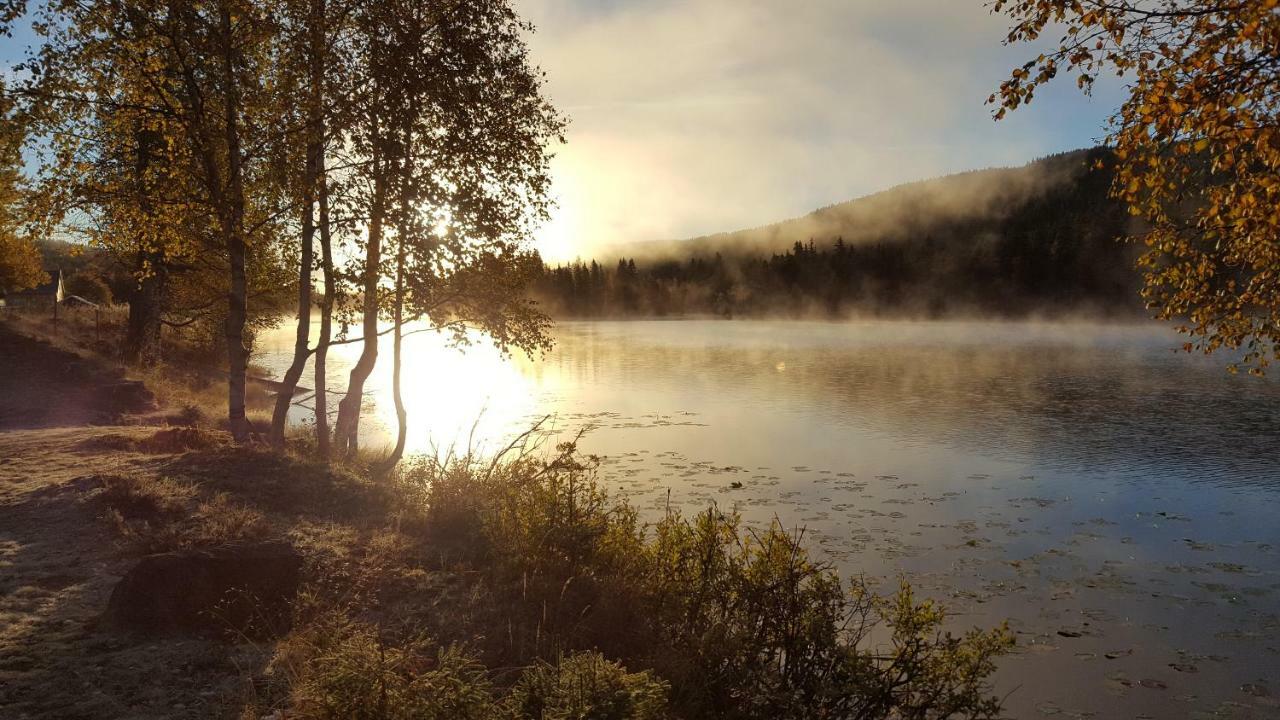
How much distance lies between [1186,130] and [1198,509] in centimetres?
1328

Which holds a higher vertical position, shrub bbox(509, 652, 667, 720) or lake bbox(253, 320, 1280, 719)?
shrub bbox(509, 652, 667, 720)

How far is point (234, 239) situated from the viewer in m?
16.2

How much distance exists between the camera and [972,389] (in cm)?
3872

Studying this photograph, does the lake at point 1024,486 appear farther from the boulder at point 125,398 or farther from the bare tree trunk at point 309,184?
the boulder at point 125,398

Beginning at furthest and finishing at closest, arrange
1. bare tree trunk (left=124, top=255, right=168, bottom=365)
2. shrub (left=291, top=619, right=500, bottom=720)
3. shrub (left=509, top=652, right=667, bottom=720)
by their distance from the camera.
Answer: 1. bare tree trunk (left=124, top=255, right=168, bottom=365)
2. shrub (left=509, top=652, right=667, bottom=720)
3. shrub (left=291, top=619, right=500, bottom=720)

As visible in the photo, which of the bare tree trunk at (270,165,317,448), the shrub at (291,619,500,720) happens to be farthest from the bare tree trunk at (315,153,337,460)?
the shrub at (291,619,500,720)

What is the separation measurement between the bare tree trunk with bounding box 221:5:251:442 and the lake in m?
5.21

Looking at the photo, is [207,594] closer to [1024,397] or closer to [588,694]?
[588,694]

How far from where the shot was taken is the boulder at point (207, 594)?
7945 mm

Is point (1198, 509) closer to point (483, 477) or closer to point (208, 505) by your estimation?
point (483, 477)

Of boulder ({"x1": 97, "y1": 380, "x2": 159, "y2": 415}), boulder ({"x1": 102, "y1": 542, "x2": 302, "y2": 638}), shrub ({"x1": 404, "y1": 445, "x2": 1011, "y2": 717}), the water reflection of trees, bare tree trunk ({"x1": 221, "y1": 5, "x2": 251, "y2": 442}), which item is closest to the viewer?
shrub ({"x1": 404, "y1": 445, "x2": 1011, "y2": 717})

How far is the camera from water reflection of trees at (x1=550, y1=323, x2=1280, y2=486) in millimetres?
22672

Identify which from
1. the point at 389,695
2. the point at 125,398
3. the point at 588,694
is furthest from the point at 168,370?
the point at 588,694

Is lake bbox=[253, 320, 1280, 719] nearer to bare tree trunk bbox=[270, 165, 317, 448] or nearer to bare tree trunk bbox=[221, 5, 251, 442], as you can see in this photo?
bare tree trunk bbox=[270, 165, 317, 448]
